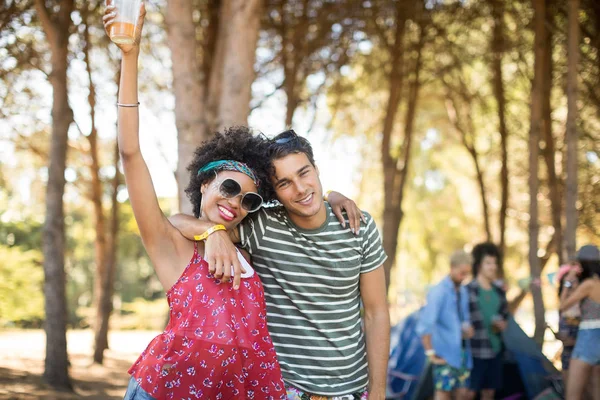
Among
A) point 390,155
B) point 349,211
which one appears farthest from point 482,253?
point 349,211

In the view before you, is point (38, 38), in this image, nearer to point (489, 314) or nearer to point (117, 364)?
point (117, 364)

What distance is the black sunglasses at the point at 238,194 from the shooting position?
2805 millimetres

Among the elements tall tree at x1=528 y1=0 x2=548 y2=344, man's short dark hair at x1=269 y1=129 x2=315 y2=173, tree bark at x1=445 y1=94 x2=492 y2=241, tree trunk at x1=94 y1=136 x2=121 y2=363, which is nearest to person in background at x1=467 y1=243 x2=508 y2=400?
tall tree at x1=528 y1=0 x2=548 y2=344

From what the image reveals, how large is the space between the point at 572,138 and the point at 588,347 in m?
2.93

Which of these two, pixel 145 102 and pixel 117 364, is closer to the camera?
pixel 117 364

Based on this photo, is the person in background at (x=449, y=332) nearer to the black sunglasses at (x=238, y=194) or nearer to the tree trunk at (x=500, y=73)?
the black sunglasses at (x=238, y=194)

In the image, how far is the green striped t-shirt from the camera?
289 centimetres

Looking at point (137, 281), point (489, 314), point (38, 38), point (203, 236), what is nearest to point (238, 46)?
point (203, 236)

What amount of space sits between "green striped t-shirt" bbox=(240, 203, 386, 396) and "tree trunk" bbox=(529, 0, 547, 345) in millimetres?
6918

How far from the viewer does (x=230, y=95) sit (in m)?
5.59

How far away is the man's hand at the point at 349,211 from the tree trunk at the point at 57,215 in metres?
6.90

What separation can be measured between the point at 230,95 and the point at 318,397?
10.7ft

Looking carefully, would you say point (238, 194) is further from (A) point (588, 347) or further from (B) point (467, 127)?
(B) point (467, 127)

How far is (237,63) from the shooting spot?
5.60m
